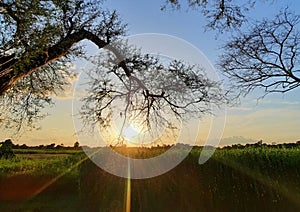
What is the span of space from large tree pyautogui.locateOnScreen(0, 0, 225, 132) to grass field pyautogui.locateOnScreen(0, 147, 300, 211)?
1098 millimetres

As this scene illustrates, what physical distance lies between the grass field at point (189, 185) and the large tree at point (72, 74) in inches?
43.2

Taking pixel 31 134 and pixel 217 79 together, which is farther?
pixel 31 134

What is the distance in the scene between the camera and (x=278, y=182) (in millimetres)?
4879

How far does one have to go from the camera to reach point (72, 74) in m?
7.10

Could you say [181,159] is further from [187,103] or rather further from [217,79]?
[217,79]

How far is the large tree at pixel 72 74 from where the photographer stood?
532 centimetres

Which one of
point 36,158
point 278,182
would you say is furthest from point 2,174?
point 278,182

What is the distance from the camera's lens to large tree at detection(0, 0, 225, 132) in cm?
532

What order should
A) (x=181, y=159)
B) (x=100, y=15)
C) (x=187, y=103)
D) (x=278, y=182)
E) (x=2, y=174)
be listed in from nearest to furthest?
(x=278, y=182) → (x=181, y=159) → (x=187, y=103) → (x=100, y=15) → (x=2, y=174)

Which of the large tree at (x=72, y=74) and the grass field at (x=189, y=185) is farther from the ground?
the large tree at (x=72, y=74)

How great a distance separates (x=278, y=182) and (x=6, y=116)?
213 inches

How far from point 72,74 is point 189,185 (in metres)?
3.45

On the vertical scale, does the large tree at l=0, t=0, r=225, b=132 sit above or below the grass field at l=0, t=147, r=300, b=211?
above

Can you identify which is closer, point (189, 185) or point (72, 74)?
point (189, 185)
